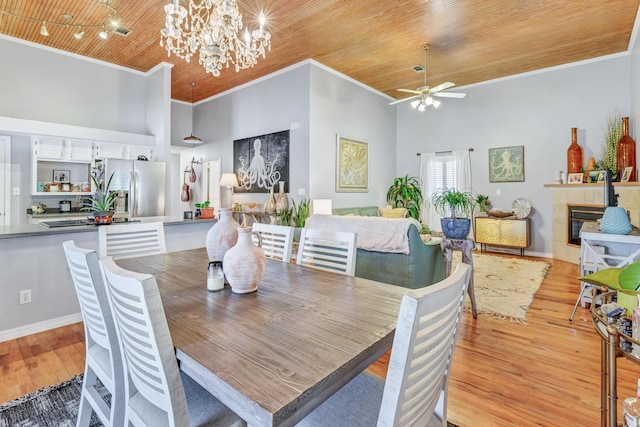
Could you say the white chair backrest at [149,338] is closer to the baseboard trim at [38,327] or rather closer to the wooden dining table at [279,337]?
the wooden dining table at [279,337]

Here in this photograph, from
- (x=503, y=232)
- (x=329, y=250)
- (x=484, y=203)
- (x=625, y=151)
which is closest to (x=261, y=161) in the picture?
Answer: (x=329, y=250)

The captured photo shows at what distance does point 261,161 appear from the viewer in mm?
5727

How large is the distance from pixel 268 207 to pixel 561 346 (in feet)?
13.2

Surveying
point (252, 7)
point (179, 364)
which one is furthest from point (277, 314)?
point (252, 7)

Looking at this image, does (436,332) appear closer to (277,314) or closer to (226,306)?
(277,314)

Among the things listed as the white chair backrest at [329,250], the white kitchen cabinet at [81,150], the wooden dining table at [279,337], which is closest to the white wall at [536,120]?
the white chair backrest at [329,250]

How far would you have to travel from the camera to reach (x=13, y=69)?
13.9ft

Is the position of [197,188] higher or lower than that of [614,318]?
higher

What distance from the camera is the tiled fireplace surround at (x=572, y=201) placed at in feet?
13.6

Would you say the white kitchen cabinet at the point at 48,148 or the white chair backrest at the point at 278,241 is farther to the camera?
the white kitchen cabinet at the point at 48,148

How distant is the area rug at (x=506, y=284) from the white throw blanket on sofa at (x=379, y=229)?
1.08 meters

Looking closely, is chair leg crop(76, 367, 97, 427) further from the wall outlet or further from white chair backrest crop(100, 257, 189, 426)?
the wall outlet

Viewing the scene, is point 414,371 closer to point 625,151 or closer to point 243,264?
point 243,264

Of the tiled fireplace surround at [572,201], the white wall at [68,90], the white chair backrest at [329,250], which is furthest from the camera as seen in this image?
the white wall at [68,90]
